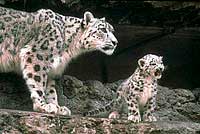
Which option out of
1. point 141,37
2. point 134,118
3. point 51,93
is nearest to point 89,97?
point 51,93

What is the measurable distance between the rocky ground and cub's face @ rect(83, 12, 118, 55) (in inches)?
28.9

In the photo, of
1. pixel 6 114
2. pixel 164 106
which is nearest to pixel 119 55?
pixel 164 106

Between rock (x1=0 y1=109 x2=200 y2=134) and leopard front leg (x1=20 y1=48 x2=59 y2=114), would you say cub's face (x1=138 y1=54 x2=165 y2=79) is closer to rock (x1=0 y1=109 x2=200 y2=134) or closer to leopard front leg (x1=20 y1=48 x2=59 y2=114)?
rock (x1=0 y1=109 x2=200 y2=134)

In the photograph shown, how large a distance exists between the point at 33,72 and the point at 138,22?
1573 millimetres

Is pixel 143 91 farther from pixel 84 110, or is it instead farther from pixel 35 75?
pixel 84 110

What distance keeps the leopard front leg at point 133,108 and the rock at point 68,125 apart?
0.32 feet

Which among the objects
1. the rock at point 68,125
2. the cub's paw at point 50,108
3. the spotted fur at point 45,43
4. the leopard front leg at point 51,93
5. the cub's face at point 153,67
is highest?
the spotted fur at point 45,43

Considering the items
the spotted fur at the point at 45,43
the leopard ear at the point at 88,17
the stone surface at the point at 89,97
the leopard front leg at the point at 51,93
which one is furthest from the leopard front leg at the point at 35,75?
the stone surface at the point at 89,97

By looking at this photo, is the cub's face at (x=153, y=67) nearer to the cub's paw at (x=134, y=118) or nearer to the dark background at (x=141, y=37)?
the cub's paw at (x=134, y=118)

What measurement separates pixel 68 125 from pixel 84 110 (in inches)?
48.8

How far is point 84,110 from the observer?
7195 mm

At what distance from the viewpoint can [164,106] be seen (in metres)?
7.52

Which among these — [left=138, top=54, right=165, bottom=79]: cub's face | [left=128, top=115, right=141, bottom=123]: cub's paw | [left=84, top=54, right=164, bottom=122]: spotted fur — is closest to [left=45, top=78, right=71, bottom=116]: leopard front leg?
[left=84, top=54, right=164, bottom=122]: spotted fur

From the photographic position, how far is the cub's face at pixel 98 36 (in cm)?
656
